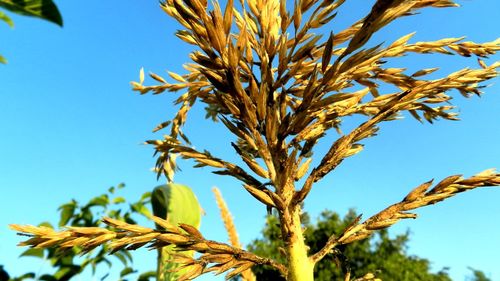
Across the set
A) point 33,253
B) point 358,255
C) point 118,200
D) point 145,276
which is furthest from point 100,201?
point 358,255

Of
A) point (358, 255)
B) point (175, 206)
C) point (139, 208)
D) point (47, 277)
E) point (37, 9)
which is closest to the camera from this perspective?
point (37, 9)

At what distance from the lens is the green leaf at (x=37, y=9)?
1.11 m

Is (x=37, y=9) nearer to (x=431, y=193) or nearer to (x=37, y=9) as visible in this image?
(x=37, y=9)

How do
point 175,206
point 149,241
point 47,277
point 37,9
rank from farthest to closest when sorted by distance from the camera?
point 47,277 < point 175,206 < point 37,9 < point 149,241

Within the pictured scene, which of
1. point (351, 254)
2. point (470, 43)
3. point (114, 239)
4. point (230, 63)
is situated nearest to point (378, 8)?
point (230, 63)

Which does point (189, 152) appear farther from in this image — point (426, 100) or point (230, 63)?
point (426, 100)

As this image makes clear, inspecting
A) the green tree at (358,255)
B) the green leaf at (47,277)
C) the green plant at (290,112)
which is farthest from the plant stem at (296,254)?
the green tree at (358,255)

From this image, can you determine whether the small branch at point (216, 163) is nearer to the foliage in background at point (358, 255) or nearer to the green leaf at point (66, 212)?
the green leaf at point (66, 212)

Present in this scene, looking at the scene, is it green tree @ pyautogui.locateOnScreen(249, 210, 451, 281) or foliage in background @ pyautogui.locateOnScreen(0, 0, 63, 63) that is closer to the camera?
foliage in background @ pyautogui.locateOnScreen(0, 0, 63, 63)

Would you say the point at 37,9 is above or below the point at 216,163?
above

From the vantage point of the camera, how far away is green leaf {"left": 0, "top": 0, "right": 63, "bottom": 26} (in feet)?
3.65

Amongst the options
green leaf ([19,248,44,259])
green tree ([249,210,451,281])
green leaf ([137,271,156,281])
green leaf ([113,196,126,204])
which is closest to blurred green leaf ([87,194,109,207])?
green leaf ([113,196,126,204])

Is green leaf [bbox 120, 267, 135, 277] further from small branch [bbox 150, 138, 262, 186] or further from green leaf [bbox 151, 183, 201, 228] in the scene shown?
small branch [bbox 150, 138, 262, 186]

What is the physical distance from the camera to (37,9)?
112cm
